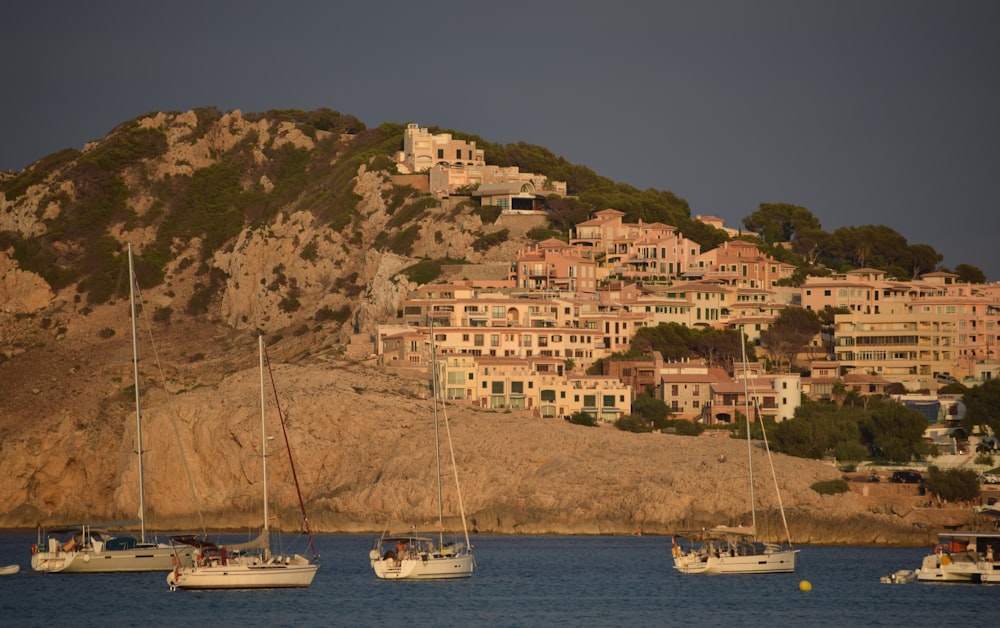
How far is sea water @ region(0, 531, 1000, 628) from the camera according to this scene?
62.0 m

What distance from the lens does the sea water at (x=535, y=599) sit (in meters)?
62.0

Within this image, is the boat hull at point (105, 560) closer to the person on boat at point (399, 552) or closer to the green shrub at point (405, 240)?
the person on boat at point (399, 552)

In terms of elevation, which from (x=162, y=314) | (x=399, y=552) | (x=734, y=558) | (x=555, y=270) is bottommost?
(x=734, y=558)

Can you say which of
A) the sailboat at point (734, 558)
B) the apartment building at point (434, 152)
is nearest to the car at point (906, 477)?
the sailboat at point (734, 558)

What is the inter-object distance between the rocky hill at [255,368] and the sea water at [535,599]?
7919 mm

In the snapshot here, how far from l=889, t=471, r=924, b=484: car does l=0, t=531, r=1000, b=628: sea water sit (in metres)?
14.2

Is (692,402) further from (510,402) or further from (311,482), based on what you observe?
(311,482)

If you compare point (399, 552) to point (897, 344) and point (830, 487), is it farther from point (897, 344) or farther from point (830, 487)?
point (897, 344)

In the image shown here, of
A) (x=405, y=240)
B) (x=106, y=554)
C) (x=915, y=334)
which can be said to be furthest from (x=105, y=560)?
(x=405, y=240)

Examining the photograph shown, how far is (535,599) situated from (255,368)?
5471 cm

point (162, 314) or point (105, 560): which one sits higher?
point (162, 314)

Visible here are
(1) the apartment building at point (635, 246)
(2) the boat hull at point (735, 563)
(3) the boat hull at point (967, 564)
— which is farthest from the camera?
(1) the apartment building at point (635, 246)

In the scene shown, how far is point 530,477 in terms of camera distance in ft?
327

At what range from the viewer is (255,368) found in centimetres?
11975
